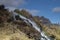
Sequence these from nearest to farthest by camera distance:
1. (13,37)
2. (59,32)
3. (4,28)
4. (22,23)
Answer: (13,37) → (4,28) → (22,23) → (59,32)

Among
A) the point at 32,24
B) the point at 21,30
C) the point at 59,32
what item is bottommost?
the point at 21,30

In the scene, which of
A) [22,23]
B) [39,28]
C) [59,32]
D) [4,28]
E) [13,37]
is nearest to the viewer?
[13,37]

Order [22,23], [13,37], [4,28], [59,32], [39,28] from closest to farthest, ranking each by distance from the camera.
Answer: [13,37]
[4,28]
[22,23]
[39,28]
[59,32]

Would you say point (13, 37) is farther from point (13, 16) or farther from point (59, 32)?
point (59, 32)

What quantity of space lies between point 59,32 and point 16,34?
650 centimetres

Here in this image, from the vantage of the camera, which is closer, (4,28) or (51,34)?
(4,28)

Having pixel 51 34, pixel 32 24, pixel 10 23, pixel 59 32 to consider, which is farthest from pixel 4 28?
pixel 59 32

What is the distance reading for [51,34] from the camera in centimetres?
1847

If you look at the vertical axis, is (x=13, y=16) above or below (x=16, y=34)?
above

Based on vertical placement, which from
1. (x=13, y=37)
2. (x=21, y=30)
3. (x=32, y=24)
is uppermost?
(x=32, y=24)

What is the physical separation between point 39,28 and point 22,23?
1936 millimetres

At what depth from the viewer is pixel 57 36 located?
18.4 m

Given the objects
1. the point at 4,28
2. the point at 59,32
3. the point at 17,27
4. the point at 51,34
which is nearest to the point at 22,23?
the point at 17,27

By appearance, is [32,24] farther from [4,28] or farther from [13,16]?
[4,28]
